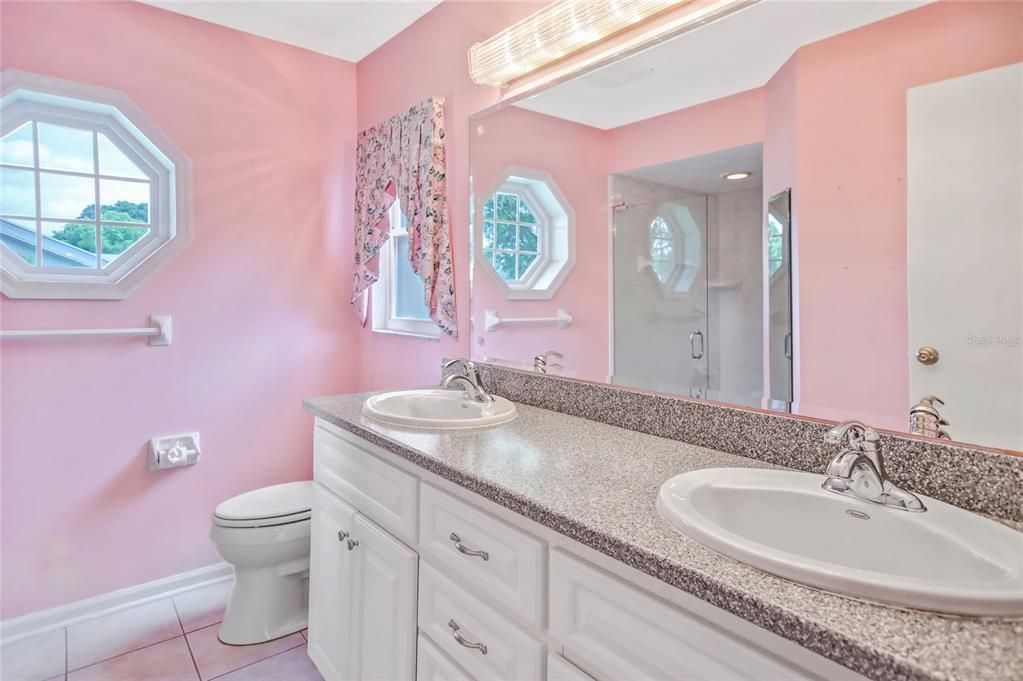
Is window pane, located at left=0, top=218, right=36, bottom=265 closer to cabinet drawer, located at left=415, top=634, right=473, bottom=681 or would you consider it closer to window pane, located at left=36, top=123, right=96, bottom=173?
window pane, located at left=36, top=123, right=96, bottom=173

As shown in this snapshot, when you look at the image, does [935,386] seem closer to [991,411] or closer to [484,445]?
[991,411]

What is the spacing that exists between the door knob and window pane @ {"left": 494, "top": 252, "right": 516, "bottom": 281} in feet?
4.01

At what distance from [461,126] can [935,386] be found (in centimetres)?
171

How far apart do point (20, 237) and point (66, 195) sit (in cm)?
22

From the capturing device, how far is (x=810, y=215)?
109 cm

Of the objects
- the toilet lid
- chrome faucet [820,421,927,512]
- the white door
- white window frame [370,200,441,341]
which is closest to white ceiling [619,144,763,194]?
the white door

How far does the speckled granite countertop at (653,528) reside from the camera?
529mm

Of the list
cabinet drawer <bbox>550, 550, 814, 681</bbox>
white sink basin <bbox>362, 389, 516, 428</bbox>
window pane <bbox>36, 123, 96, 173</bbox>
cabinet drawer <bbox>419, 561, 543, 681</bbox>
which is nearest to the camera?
cabinet drawer <bbox>550, 550, 814, 681</bbox>

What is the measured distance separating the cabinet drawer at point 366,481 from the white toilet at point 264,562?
365mm

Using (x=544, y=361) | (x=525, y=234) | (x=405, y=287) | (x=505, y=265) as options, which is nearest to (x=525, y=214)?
(x=525, y=234)

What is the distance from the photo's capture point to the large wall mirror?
886 millimetres

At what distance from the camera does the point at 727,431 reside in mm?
1216

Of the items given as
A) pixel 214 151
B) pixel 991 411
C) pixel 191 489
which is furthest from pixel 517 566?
pixel 214 151

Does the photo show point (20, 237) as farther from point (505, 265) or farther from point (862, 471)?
point (862, 471)
